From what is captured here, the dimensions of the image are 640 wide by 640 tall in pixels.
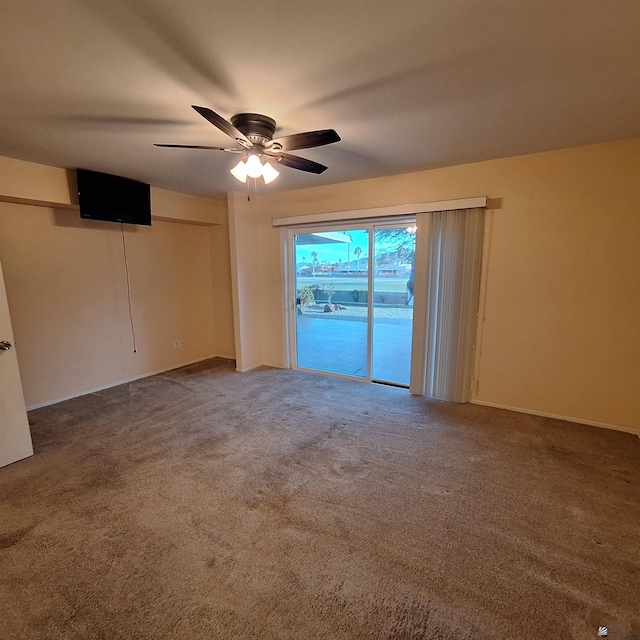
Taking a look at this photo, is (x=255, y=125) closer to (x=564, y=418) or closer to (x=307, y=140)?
(x=307, y=140)

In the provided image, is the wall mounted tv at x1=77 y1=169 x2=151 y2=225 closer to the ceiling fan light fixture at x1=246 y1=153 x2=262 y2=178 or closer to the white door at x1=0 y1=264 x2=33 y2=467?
the white door at x1=0 y1=264 x2=33 y2=467

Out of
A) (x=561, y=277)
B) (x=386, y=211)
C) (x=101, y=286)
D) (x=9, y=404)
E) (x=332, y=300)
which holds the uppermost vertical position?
(x=386, y=211)

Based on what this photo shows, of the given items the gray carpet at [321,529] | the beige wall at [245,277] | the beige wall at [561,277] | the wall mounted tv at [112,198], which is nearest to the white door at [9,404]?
the gray carpet at [321,529]

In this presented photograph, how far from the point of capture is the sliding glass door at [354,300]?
3.79 m

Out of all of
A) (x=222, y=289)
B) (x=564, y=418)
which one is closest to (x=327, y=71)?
(x=564, y=418)

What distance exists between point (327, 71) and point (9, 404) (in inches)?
123

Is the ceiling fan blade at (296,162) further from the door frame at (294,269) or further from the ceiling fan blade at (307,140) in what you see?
the door frame at (294,269)

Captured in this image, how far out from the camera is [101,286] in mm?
3855

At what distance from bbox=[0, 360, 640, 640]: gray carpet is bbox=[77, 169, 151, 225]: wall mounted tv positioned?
6.91 ft

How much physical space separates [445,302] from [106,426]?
3.51m

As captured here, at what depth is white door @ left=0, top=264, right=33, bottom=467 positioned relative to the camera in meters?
2.35

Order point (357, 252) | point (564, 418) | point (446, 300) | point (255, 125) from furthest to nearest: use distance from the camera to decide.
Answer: point (357, 252), point (446, 300), point (564, 418), point (255, 125)

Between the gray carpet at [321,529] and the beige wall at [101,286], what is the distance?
34.1 inches

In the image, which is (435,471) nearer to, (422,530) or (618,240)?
(422,530)
